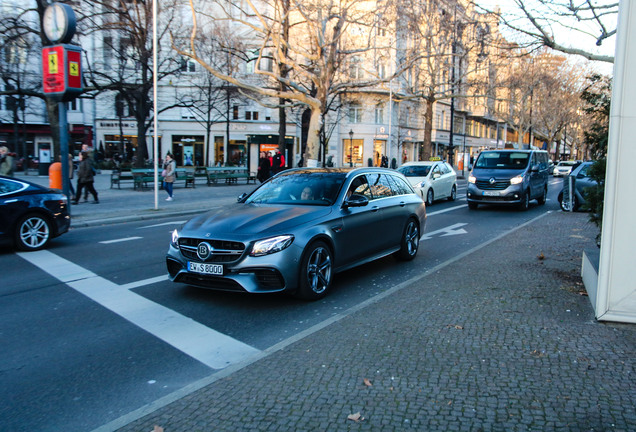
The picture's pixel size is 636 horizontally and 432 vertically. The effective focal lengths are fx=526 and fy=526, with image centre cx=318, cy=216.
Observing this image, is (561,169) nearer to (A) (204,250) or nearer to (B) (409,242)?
(B) (409,242)

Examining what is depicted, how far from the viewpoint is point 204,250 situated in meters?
6.04

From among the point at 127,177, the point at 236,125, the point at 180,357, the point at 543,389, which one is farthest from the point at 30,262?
the point at 236,125

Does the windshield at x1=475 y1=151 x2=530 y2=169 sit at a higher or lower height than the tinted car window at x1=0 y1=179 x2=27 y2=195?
higher

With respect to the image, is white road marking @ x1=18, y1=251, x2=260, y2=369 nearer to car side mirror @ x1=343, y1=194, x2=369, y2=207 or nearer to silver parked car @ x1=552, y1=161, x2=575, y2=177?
car side mirror @ x1=343, y1=194, x2=369, y2=207

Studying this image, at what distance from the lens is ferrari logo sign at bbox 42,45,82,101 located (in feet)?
43.4

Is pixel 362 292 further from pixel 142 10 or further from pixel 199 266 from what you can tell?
pixel 142 10

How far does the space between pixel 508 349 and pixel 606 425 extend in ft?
4.16

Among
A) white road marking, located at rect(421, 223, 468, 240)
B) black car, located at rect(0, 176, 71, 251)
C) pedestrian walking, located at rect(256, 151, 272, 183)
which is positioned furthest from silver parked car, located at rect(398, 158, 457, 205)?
black car, located at rect(0, 176, 71, 251)

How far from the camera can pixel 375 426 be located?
3311 millimetres

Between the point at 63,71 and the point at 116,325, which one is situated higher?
the point at 63,71

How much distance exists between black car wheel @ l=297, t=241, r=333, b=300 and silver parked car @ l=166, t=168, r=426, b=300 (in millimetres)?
12

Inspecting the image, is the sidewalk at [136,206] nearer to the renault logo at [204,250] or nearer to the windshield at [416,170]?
the windshield at [416,170]

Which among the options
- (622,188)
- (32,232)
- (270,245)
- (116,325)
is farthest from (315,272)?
(32,232)

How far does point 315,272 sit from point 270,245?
30.3 inches
